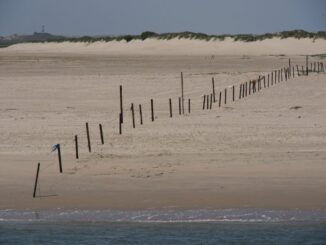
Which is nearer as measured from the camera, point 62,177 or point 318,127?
point 62,177

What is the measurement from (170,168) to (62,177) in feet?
6.39

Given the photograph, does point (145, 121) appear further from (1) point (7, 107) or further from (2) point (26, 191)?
(2) point (26, 191)

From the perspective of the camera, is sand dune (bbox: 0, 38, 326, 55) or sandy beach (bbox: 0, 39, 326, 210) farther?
sand dune (bbox: 0, 38, 326, 55)

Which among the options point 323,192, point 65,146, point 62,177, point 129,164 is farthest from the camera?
point 65,146

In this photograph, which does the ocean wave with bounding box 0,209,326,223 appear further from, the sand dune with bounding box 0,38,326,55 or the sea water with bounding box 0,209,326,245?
the sand dune with bounding box 0,38,326,55

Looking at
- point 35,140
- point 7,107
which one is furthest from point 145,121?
point 7,107

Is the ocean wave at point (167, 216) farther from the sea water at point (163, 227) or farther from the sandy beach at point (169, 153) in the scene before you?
the sandy beach at point (169, 153)

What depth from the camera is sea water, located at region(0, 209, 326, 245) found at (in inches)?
424

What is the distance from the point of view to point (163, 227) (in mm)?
11203

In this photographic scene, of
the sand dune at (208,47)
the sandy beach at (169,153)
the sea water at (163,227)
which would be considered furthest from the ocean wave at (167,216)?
the sand dune at (208,47)

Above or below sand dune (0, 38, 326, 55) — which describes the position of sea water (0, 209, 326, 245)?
above

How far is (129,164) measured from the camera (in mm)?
15047

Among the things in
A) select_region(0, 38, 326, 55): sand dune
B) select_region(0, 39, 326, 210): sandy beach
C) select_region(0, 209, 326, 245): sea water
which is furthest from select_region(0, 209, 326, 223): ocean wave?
select_region(0, 38, 326, 55): sand dune

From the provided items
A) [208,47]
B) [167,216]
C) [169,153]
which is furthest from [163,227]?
[208,47]
